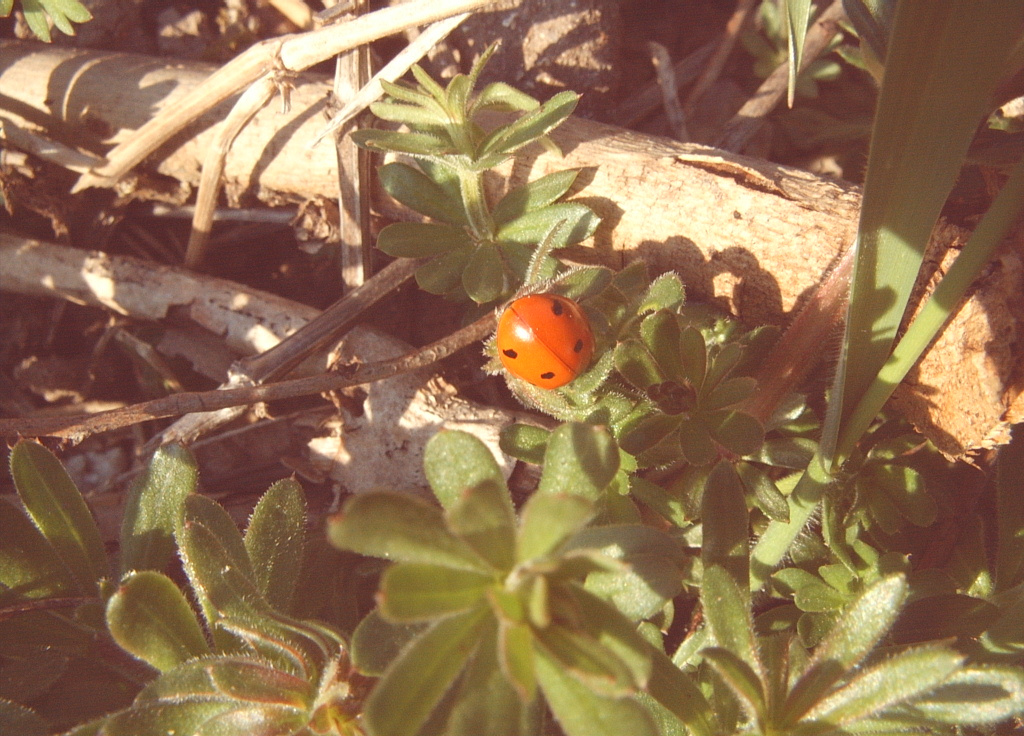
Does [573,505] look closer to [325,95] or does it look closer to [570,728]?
[570,728]

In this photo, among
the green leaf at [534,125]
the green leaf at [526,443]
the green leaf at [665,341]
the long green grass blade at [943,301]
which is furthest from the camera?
the green leaf at [534,125]

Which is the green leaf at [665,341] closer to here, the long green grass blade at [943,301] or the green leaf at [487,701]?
the long green grass blade at [943,301]

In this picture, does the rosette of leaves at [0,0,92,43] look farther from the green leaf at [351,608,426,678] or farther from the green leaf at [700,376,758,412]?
the green leaf at [700,376,758,412]

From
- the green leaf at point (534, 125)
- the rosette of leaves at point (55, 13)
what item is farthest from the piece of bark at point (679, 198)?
the rosette of leaves at point (55, 13)

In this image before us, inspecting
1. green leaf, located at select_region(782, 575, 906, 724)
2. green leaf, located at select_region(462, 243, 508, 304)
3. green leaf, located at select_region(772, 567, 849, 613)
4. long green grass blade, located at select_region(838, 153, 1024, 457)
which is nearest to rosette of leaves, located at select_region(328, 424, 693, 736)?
green leaf, located at select_region(782, 575, 906, 724)

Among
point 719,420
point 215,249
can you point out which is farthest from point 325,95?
point 719,420
